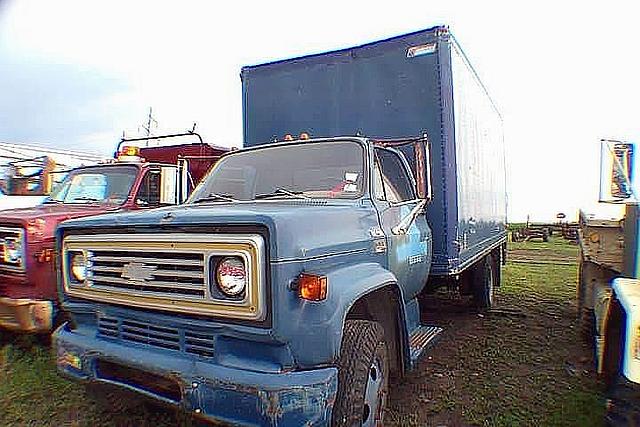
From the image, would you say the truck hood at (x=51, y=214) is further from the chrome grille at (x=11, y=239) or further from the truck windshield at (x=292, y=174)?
the truck windshield at (x=292, y=174)

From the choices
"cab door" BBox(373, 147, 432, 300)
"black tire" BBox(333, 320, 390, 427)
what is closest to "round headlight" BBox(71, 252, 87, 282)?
"black tire" BBox(333, 320, 390, 427)

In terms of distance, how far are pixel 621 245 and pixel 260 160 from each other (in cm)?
387

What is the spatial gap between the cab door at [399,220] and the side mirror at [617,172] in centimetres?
141

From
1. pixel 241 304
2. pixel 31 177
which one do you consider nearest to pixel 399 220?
pixel 241 304

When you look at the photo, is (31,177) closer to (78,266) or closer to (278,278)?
(78,266)

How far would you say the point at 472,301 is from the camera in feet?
24.3

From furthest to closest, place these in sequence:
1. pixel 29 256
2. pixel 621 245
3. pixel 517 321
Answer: pixel 517 321 < pixel 621 245 < pixel 29 256

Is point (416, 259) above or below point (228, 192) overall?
below

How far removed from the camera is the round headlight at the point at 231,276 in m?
2.40

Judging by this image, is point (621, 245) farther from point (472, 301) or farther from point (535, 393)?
point (472, 301)

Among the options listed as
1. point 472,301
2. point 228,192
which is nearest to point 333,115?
point 228,192

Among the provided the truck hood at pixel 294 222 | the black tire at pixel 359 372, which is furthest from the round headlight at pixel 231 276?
the black tire at pixel 359 372

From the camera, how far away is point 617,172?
359cm

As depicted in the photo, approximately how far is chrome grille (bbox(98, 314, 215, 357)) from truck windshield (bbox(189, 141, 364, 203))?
1.19 m
